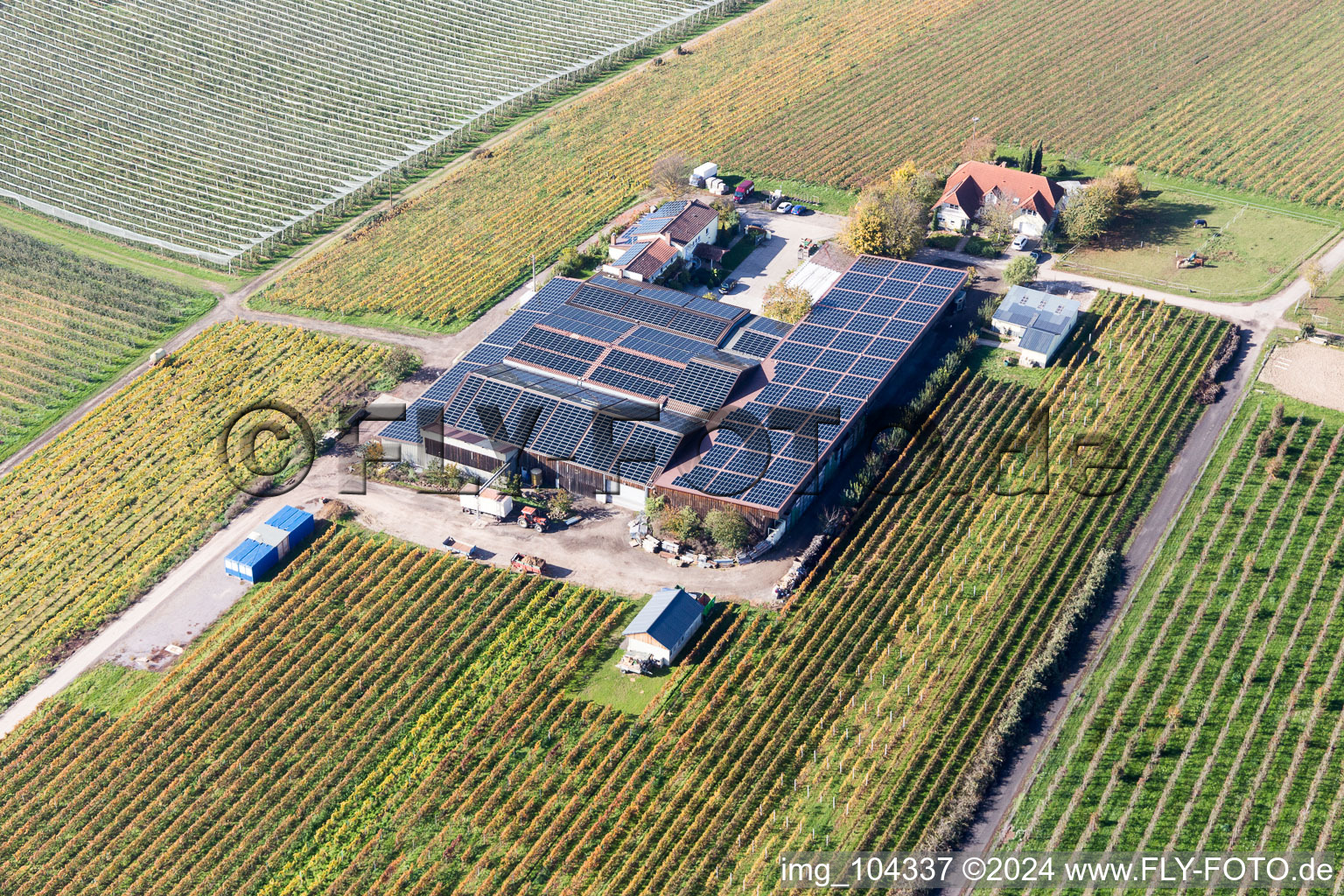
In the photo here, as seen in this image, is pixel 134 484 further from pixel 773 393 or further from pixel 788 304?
pixel 788 304

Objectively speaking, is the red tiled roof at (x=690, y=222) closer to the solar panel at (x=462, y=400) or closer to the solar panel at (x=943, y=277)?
the solar panel at (x=943, y=277)

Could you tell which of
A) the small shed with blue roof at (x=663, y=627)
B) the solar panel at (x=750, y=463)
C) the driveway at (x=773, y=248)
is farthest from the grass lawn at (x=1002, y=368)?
the small shed with blue roof at (x=663, y=627)

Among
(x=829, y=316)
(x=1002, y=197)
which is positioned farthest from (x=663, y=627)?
(x=1002, y=197)

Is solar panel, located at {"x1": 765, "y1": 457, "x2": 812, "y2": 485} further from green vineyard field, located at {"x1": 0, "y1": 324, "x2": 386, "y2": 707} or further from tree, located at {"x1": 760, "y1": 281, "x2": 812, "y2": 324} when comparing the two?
green vineyard field, located at {"x1": 0, "y1": 324, "x2": 386, "y2": 707}

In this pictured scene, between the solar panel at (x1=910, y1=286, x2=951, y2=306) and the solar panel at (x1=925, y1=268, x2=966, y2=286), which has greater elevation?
the solar panel at (x1=925, y1=268, x2=966, y2=286)

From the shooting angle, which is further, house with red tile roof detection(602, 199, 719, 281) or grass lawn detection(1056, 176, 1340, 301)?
grass lawn detection(1056, 176, 1340, 301)

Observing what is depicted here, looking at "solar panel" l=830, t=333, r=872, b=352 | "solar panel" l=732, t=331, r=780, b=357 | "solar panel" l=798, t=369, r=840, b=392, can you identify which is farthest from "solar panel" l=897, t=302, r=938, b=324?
"solar panel" l=732, t=331, r=780, b=357

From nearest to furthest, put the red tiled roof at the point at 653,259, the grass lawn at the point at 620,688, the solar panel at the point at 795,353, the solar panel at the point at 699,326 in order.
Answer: the grass lawn at the point at 620,688 → the solar panel at the point at 795,353 → the solar panel at the point at 699,326 → the red tiled roof at the point at 653,259
